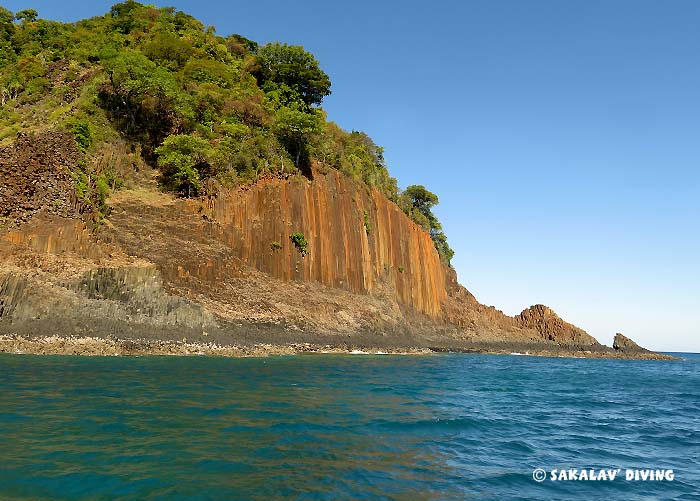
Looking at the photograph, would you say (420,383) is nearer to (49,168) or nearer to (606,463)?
(606,463)

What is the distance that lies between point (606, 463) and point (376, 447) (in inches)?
196

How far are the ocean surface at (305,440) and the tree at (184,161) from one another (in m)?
25.2

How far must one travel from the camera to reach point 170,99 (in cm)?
4719

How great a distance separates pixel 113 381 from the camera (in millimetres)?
17156

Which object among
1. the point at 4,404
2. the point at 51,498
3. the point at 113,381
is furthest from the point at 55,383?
the point at 51,498

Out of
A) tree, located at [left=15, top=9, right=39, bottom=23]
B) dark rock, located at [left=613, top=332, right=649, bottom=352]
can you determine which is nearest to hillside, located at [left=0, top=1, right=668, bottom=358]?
tree, located at [left=15, top=9, right=39, bottom=23]

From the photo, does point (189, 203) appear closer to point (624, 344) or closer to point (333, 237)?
point (333, 237)

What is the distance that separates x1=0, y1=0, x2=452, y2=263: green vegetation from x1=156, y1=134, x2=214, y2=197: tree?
0.09m

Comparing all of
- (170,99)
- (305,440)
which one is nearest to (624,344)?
(170,99)

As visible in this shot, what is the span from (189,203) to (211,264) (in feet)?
21.5

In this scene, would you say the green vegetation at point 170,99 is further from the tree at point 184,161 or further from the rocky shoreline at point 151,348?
the rocky shoreline at point 151,348

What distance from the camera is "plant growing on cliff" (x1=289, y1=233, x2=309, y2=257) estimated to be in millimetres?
49219

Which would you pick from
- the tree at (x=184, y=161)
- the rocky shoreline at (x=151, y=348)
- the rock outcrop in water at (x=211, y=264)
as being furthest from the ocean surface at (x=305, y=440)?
the tree at (x=184, y=161)

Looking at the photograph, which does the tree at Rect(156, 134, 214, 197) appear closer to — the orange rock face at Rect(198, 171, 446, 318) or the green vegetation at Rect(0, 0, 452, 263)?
the green vegetation at Rect(0, 0, 452, 263)
